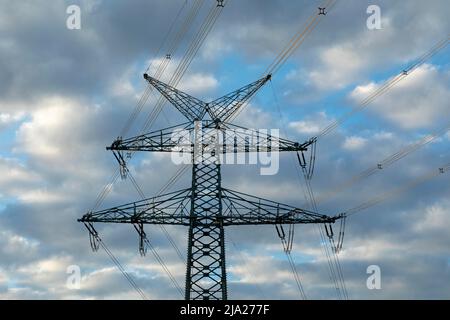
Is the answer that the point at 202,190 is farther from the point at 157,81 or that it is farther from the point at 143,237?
the point at 157,81

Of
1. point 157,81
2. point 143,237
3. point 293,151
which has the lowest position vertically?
point 143,237
